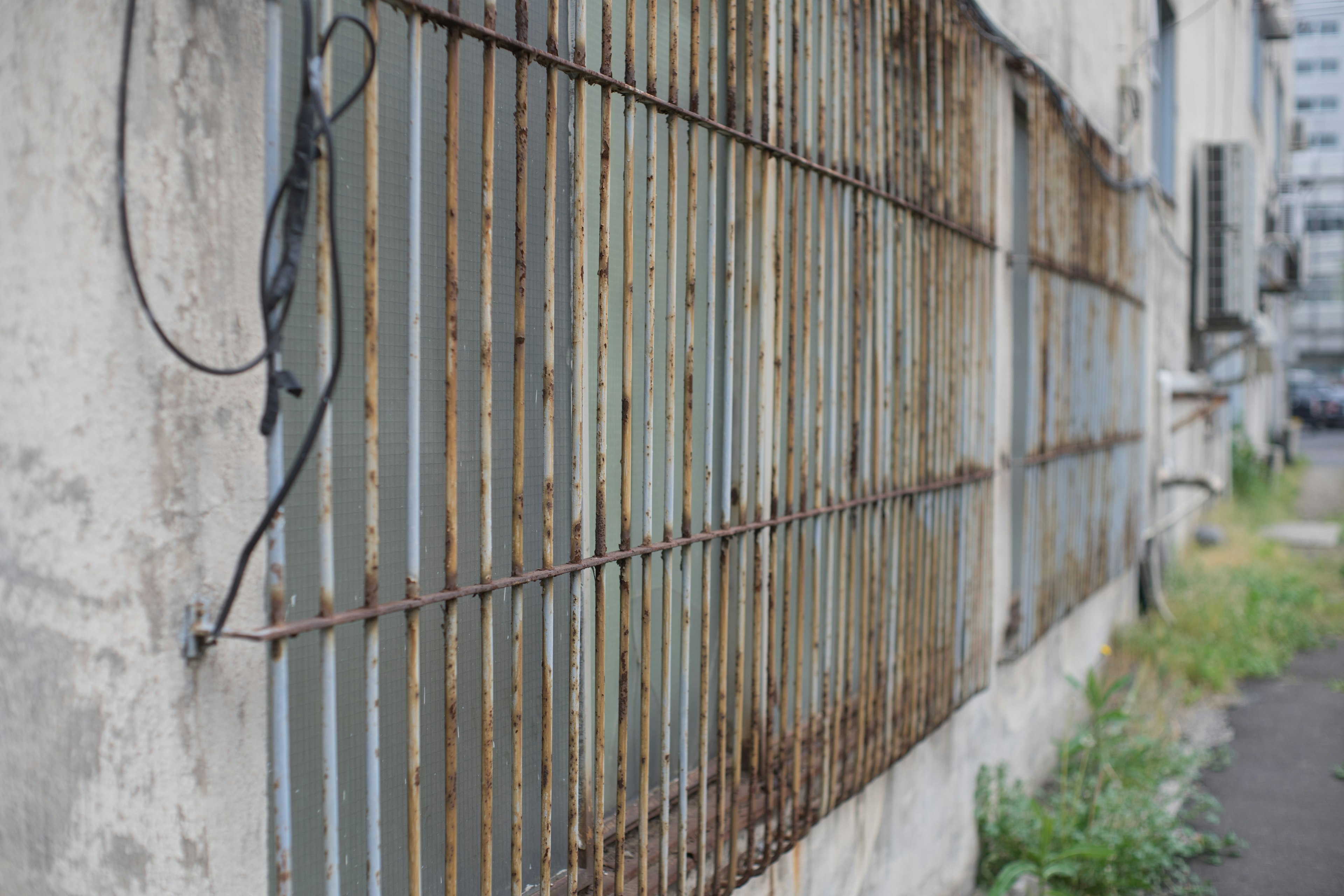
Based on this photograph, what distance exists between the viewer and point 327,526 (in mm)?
1311

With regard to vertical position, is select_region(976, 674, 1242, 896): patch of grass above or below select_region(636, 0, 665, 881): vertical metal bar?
below

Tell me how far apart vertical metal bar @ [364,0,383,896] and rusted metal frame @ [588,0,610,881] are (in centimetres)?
45

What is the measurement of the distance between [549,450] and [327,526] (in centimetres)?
42

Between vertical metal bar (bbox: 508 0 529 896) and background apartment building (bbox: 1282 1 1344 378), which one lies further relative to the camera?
background apartment building (bbox: 1282 1 1344 378)

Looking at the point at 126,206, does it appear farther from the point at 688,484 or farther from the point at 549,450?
the point at 688,484

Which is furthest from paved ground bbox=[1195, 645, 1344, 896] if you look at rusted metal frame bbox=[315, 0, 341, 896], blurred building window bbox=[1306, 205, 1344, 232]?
blurred building window bbox=[1306, 205, 1344, 232]

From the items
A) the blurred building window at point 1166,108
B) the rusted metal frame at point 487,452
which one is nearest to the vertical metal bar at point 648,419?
the rusted metal frame at point 487,452

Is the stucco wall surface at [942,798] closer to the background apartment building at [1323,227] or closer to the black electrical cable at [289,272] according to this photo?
the black electrical cable at [289,272]

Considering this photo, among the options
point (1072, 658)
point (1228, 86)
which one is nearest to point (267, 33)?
point (1072, 658)

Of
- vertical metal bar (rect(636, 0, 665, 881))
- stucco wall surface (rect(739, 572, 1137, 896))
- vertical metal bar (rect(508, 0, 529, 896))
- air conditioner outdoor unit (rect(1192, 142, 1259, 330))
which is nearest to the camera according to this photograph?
vertical metal bar (rect(508, 0, 529, 896))

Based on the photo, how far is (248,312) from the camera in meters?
1.27

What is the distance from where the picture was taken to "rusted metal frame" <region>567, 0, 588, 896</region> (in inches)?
67.5

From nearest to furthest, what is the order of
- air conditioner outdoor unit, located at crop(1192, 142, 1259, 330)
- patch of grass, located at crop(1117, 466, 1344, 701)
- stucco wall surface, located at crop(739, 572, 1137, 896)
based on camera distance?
stucco wall surface, located at crop(739, 572, 1137, 896)
patch of grass, located at crop(1117, 466, 1344, 701)
air conditioner outdoor unit, located at crop(1192, 142, 1259, 330)

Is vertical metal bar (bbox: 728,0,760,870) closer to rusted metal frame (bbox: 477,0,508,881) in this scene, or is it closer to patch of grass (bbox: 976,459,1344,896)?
rusted metal frame (bbox: 477,0,508,881)
